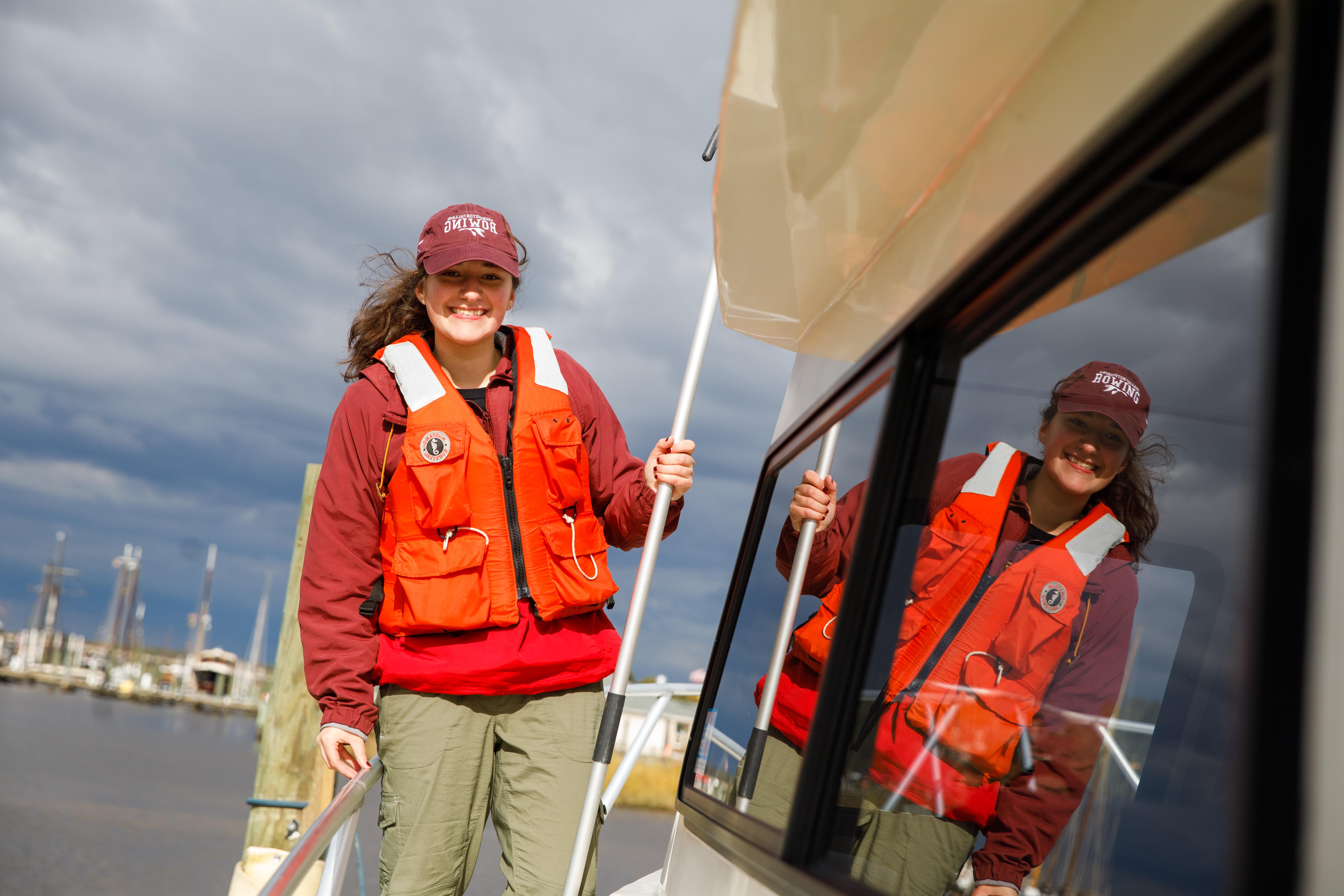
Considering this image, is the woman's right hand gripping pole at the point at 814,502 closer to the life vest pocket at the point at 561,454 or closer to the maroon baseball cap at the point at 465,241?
the life vest pocket at the point at 561,454

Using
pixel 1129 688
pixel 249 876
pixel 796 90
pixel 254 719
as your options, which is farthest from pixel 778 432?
Answer: pixel 254 719

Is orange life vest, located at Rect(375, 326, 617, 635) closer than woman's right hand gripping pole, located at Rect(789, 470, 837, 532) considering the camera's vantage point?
No

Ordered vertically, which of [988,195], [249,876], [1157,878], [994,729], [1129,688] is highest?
[988,195]

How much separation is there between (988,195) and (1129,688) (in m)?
1.27

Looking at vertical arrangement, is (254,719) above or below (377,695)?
below

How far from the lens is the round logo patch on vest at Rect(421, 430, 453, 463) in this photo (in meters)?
2.39

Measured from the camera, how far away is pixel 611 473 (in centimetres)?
271

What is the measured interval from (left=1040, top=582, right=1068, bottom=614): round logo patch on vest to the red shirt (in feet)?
3.28

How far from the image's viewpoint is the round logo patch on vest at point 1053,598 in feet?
6.59

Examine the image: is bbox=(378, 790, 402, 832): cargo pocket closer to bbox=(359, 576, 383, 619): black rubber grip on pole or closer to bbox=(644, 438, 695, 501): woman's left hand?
bbox=(359, 576, 383, 619): black rubber grip on pole

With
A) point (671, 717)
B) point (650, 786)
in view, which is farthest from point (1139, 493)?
point (650, 786)

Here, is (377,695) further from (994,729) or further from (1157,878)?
(1157,878)

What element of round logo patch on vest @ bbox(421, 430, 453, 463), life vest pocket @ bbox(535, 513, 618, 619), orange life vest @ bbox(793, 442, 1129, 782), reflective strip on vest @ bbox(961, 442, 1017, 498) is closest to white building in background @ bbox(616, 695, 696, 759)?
life vest pocket @ bbox(535, 513, 618, 619)

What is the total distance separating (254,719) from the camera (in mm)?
75562
